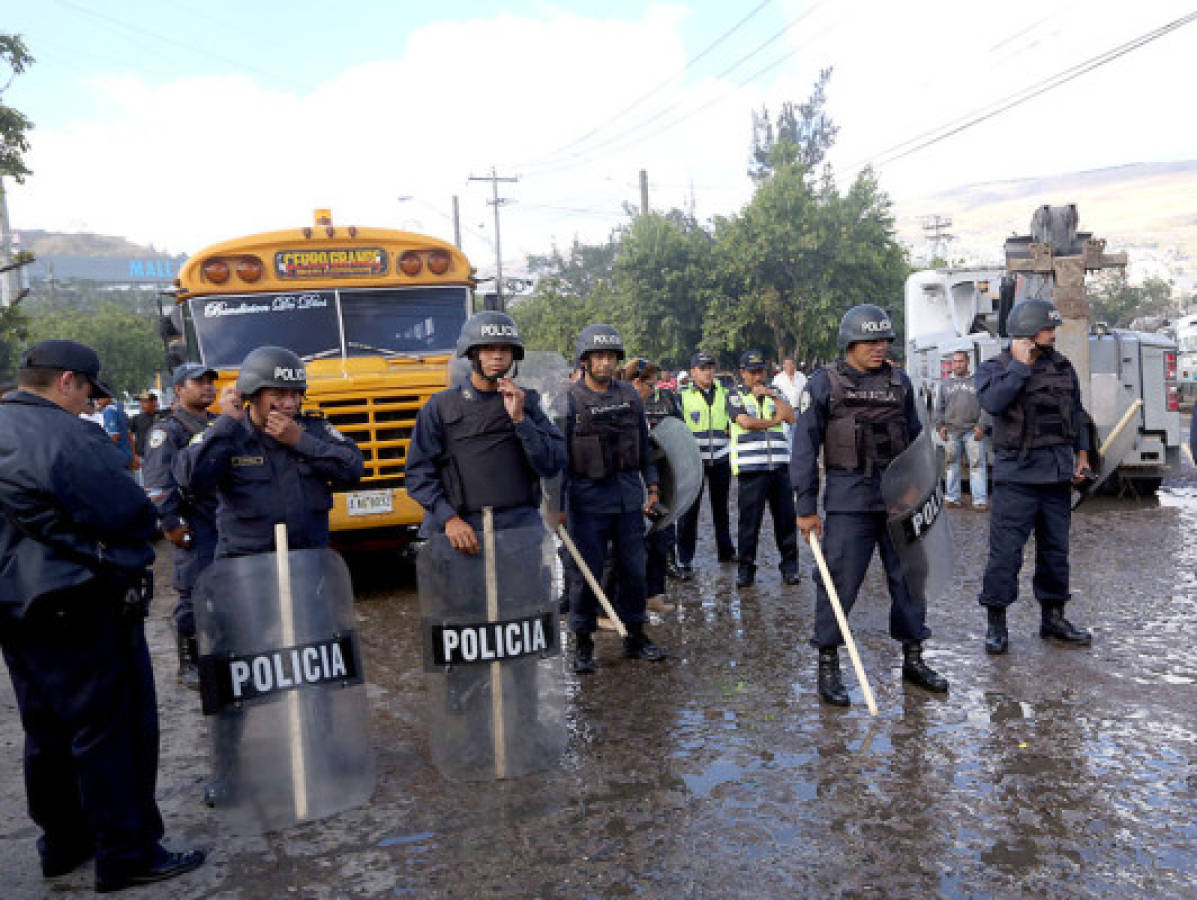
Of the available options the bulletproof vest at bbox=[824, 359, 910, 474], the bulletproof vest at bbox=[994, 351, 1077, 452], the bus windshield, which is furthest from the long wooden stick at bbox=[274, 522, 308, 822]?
the bus windshield

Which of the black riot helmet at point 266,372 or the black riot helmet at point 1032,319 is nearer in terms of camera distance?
the black riot helmet at point 266,372

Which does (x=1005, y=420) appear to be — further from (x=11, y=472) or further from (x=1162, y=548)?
(x=11, y=472)

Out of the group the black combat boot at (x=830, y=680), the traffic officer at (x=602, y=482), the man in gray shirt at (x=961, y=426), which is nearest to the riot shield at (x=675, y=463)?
the traffic officer at (x=602, y=482)

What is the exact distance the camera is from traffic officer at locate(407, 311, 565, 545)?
4.83 metres

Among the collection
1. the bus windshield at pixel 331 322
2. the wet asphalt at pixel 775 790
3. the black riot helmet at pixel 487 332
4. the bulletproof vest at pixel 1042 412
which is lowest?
the wet asphalt at pixel 775 790

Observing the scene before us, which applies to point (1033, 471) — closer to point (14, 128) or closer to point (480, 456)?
point (480, 456)

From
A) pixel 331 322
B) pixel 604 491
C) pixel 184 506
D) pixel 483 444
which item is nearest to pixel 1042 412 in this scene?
pixel 604 491

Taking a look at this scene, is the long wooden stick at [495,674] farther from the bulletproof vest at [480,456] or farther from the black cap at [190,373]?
the black cap at [190,373]

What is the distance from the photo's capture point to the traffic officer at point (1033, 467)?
18.9 ft

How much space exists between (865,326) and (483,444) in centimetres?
200

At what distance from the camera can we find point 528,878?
11.0ft

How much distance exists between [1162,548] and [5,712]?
27.9 ft

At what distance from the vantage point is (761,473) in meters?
8.04

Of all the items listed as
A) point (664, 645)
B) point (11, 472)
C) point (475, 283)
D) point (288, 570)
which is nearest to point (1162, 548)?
Answer: point (664, 645)
